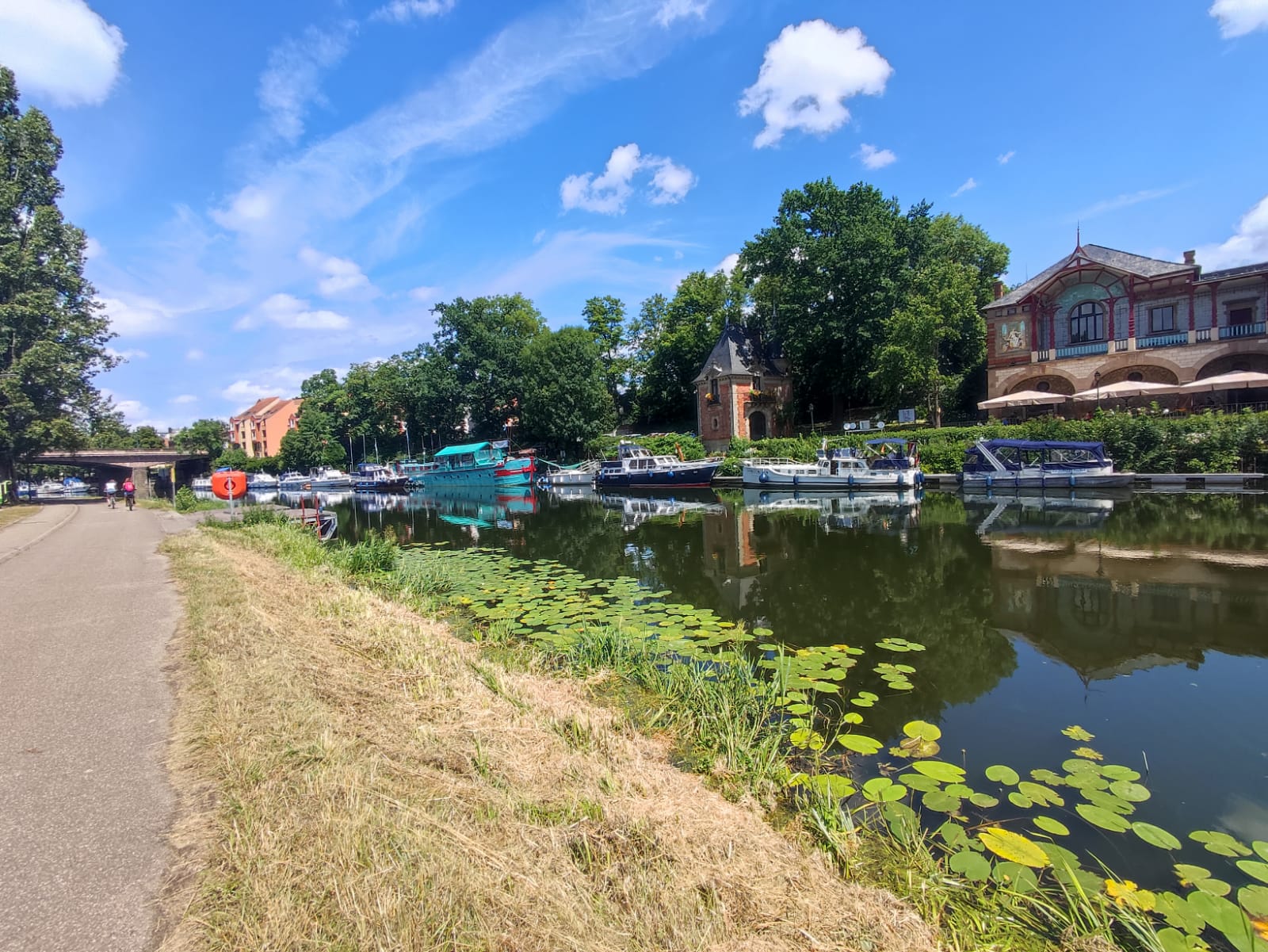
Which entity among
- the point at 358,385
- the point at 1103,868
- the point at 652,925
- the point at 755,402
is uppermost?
the point at 358,385

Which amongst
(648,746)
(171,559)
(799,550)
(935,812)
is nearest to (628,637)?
(648,746)

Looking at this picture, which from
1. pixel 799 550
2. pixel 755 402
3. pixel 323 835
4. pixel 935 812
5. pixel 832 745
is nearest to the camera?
pixel 323 835

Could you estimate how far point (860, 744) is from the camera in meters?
5.32

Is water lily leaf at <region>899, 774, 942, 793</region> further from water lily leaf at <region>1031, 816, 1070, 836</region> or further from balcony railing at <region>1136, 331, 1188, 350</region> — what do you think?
balcony railing at <region>1136, 331, 1188, 350</region>

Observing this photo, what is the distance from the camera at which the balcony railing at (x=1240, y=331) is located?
29531 millimetres

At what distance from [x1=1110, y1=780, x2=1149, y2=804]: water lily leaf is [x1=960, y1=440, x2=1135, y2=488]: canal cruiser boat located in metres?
25.2

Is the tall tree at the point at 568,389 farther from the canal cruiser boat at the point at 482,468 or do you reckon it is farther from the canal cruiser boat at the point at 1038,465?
the canal cruiser boat at the point at 1038,465

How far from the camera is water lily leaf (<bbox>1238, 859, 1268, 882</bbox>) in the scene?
12.1 ft

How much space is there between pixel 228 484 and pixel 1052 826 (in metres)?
17.1

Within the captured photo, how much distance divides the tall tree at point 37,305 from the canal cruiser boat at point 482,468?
2251 cm

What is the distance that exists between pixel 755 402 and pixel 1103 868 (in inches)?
1664

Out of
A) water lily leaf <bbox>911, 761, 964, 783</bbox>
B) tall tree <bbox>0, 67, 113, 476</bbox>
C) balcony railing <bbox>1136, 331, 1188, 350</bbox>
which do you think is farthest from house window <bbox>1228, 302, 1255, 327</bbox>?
tall tree <bbox>0, 67, 113, 476</bbox>

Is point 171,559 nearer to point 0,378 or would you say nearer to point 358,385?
point 0,378

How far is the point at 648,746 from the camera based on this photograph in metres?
5.04
